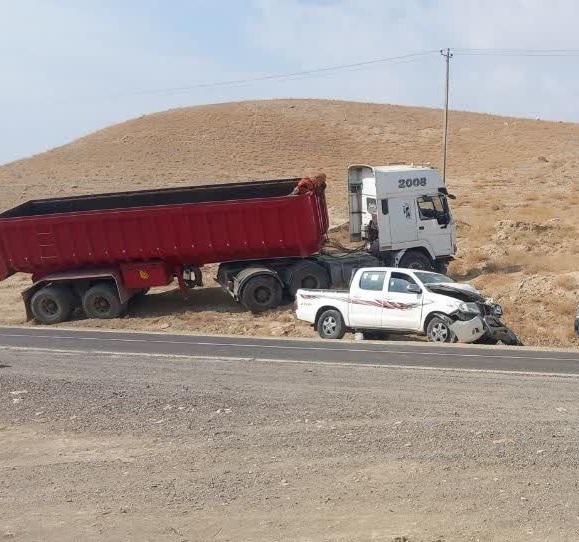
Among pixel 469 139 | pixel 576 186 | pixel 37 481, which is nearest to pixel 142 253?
pixel 37 481

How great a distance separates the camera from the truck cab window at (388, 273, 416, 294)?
19.6 meters

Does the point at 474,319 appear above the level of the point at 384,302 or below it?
below

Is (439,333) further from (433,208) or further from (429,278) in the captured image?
(433,208)

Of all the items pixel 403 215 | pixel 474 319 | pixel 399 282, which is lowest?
pixel 474 319

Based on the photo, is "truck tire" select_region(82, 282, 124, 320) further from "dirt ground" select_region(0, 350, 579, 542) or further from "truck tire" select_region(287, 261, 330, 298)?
"dirt ground" select_region(0, 350, 579, 542)

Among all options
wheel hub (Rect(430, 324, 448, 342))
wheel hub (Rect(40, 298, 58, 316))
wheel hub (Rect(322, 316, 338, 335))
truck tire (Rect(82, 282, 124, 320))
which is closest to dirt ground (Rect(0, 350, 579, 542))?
wheel hub (Rect(430, 324, 448, 342))

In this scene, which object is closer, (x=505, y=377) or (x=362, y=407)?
(x=362, y=407)

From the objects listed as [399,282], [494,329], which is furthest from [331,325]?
[494,329]

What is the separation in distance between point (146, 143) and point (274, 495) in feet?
233

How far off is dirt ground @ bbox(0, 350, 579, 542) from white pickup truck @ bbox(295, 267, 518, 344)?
13.9 ft

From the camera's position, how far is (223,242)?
2502 centimetres

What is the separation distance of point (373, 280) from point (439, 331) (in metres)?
2.08

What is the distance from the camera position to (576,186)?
50531 mm

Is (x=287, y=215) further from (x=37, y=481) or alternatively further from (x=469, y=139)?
(x=469, y=139)
